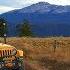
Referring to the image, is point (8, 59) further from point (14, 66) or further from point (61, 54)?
point (61, 54)

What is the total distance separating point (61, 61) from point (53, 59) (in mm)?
1123

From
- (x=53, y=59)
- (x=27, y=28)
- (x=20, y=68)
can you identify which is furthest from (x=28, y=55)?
(x=27, y=28)

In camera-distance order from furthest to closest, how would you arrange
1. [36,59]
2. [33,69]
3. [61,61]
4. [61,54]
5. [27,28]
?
[27,28]
[61,54]
[36,59]
[61,61]
[33,69]

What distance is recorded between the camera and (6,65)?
15.6m

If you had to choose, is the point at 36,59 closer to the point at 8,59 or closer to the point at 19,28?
the point at 8,59

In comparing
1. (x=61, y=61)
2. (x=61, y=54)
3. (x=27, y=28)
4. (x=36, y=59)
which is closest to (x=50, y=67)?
(x=61, y=61)

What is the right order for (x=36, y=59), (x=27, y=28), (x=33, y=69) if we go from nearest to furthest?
(x=33, y=69)
(x=36, y=59)
(x=27, y=28)

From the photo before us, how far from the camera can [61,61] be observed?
71.7 feet

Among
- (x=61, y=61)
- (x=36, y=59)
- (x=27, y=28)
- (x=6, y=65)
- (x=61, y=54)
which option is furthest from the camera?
(x=27, y=28)

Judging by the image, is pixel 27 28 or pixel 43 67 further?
pixel 27 28

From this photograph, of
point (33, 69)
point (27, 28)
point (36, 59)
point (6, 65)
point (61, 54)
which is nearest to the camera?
point (6, 65)

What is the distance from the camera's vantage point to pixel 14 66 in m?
15.7

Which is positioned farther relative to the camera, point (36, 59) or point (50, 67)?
point (36, 59)

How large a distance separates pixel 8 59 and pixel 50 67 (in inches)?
197
